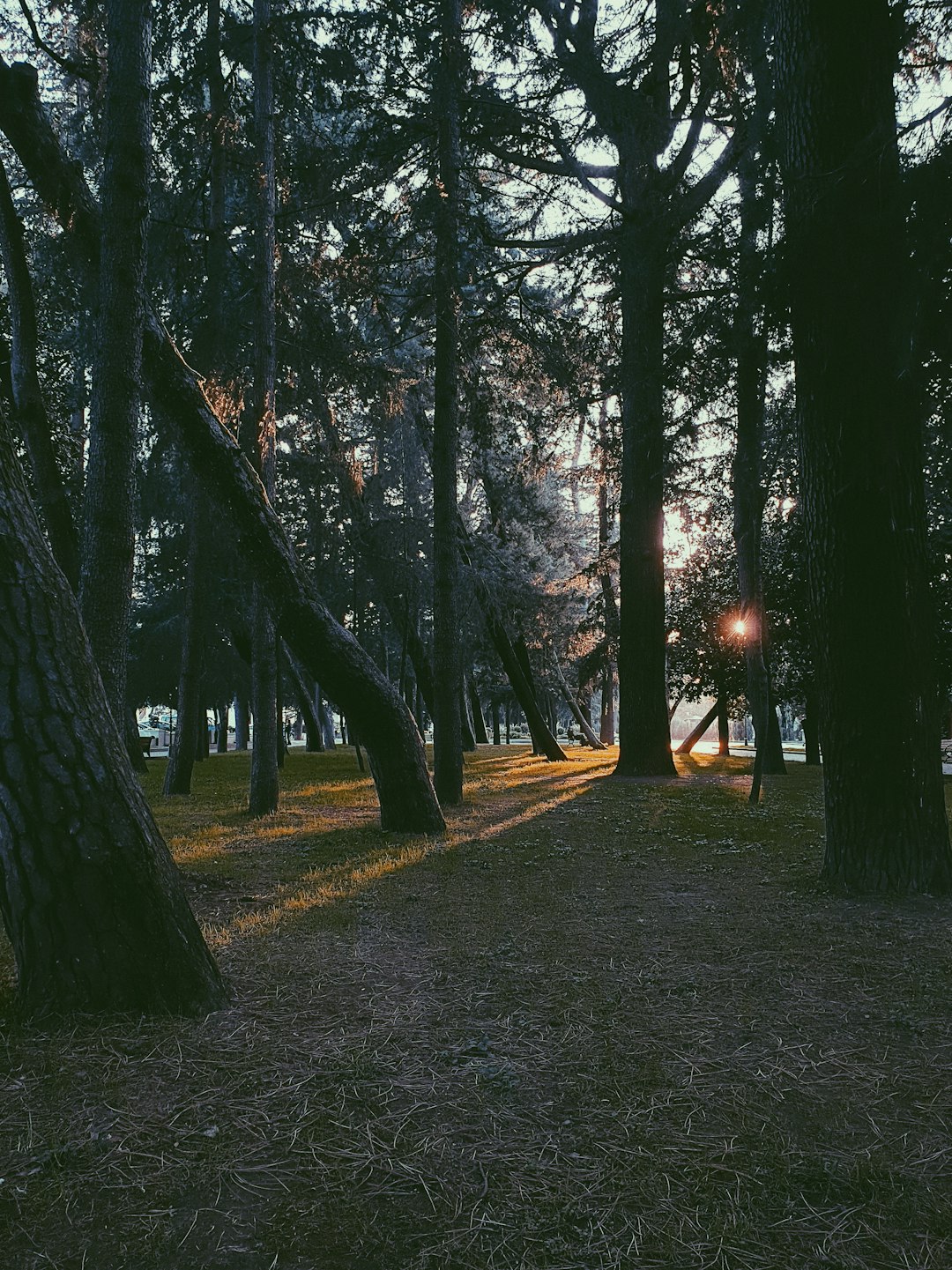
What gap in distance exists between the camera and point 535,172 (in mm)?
14477

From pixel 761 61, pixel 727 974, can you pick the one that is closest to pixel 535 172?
pixel 761 61

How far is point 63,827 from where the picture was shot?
10.3 feet

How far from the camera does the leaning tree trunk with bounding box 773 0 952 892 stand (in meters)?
5.09

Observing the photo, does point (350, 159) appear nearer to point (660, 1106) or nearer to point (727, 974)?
point (727, 974)

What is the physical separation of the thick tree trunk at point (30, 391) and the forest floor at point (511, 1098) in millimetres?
2685

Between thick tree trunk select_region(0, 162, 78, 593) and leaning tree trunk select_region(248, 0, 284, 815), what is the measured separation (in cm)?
410

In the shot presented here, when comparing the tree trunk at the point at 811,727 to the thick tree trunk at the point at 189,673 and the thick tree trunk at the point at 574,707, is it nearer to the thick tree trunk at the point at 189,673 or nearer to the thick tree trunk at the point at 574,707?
the thick tree trunk at the point at 574,707

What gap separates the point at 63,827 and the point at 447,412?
8.62 m

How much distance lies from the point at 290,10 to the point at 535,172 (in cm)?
587

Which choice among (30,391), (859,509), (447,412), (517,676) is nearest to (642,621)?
(517,676)

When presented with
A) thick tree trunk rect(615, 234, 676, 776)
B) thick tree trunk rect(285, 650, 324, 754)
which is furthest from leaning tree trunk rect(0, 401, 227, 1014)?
thick tree trunk rect(285, 650, 324, 754)

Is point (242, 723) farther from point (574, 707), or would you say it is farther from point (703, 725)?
point (703, 725)

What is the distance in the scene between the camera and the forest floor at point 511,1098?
203cm

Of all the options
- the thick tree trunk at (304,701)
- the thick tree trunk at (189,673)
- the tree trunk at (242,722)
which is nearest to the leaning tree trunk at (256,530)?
the thick tree trunk at (189,673)
